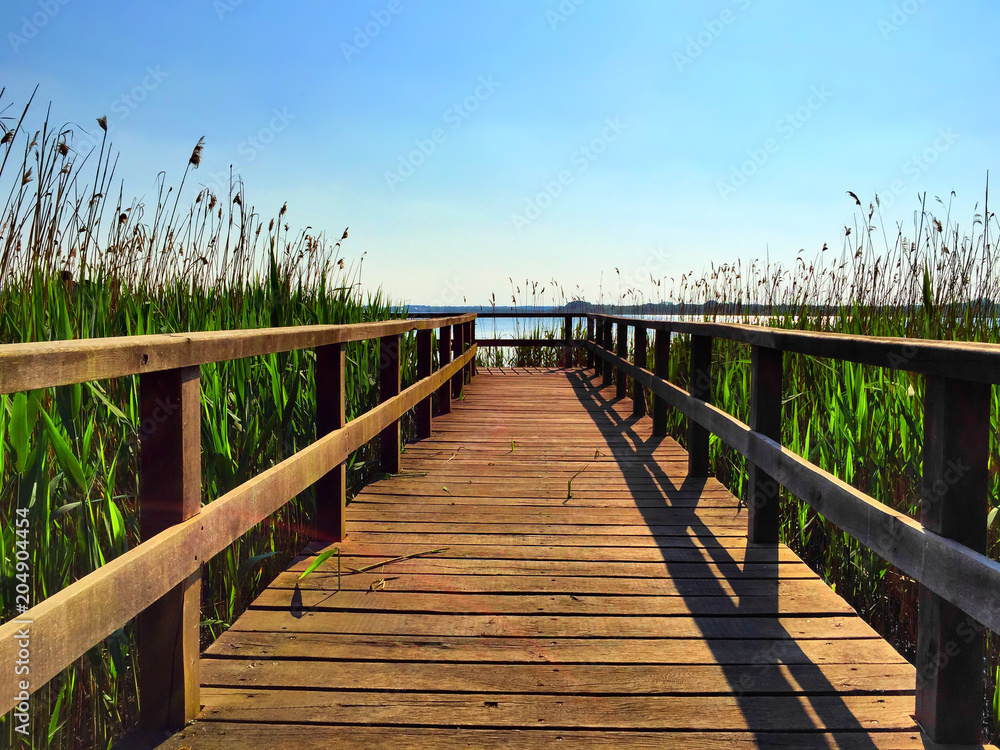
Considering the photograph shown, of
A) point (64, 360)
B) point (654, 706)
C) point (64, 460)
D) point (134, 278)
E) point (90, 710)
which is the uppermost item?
point (134, 278)

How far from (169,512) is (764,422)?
7.08 ft

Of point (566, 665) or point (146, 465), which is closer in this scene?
point (146, 465)

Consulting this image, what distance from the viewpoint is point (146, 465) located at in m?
1.51

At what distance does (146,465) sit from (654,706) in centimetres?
134

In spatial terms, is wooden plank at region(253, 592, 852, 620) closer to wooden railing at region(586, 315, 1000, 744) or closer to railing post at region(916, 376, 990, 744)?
wooden railing at region(586, 315, 1000, 744)

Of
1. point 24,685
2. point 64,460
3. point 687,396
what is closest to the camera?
point 24,685

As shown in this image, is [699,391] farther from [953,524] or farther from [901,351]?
[953,524]

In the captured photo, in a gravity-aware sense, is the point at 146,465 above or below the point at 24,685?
above

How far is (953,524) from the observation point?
1.48 metres

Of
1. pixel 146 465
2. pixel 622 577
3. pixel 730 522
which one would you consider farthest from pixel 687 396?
pixel 146 465

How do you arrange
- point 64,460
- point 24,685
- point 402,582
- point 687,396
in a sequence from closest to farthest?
1. point 24,685
2. point 64,460
3. point 402,582
4. point 687,396

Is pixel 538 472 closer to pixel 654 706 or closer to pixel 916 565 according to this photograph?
pixel 654 706

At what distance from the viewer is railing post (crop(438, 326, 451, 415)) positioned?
245 inches

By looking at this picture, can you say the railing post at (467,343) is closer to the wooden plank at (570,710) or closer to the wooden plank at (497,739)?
the wooden plank at (570,710)
